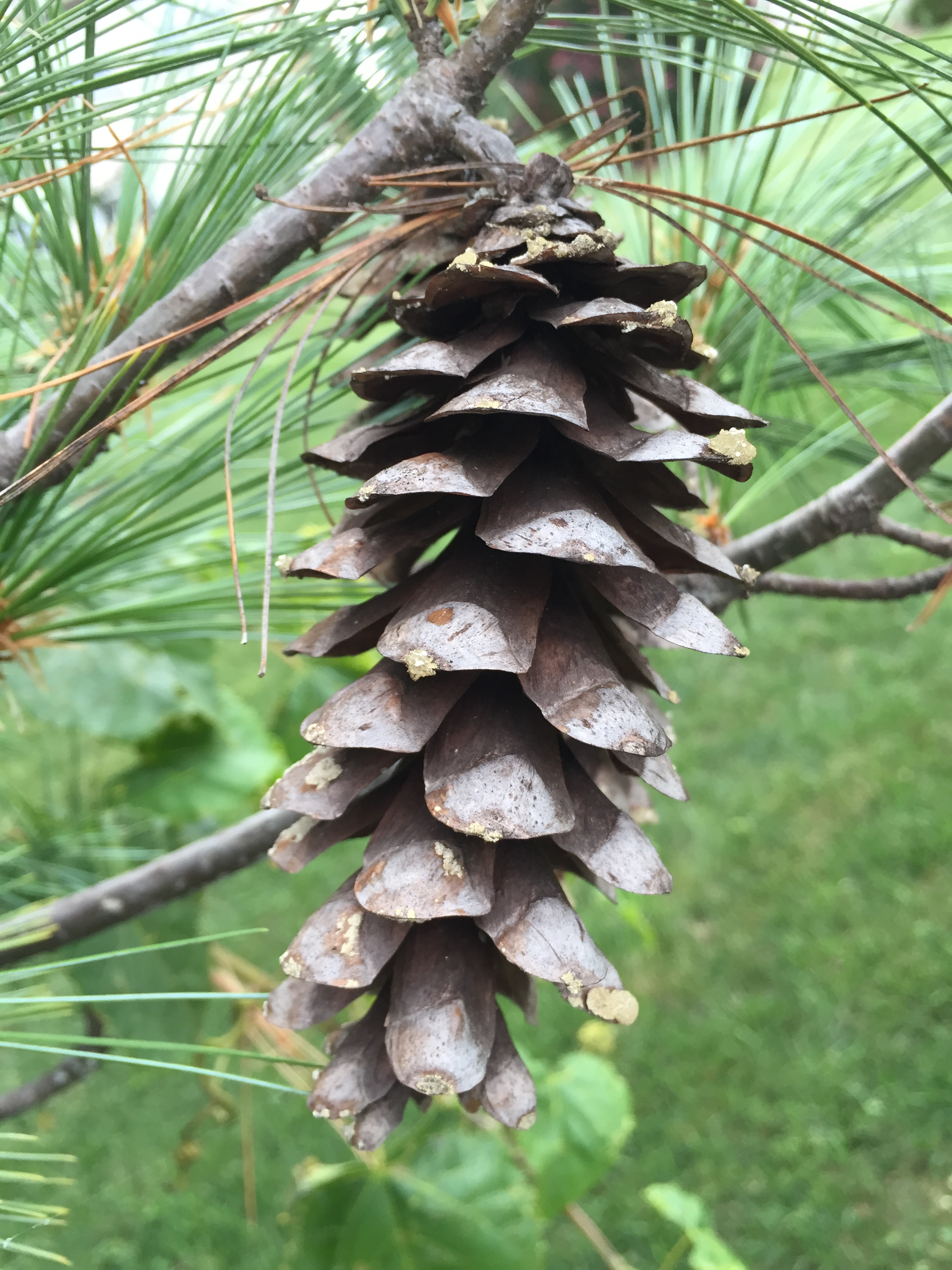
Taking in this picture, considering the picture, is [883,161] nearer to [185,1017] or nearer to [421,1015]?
[421,1015]

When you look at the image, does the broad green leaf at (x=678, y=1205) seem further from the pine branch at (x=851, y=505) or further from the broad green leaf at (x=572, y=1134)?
the pine branch at (x=851, y=505)

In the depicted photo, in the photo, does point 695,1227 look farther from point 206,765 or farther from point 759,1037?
point 206,765

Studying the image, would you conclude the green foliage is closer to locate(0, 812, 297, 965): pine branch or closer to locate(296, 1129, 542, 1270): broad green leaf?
locate(296, 1129, 542, 1270): broad green leaf

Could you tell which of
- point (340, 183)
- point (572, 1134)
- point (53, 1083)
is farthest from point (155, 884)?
point (572, 1134)

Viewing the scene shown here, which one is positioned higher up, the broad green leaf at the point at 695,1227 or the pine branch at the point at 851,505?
the pine branch at the point at 851,505

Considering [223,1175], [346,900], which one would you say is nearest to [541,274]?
[346,900]

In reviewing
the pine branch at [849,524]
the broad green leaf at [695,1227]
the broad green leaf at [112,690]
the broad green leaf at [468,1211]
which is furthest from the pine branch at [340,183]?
the broad green leaf at [695,1227]

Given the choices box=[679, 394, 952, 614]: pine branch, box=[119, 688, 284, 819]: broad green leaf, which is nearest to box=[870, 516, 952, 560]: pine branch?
box=[679, 394, 952, 614]: pine branch
